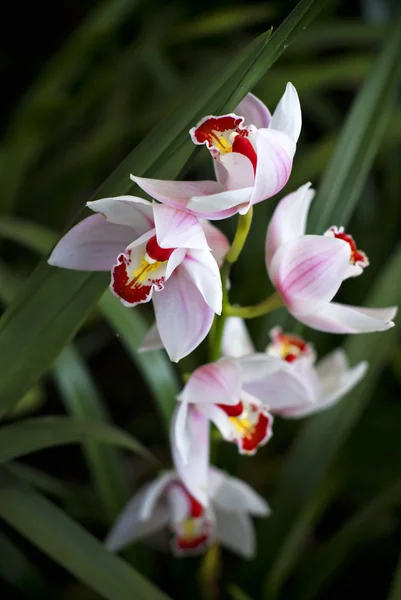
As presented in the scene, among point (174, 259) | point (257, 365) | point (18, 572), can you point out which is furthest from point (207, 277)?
point (18, 572)

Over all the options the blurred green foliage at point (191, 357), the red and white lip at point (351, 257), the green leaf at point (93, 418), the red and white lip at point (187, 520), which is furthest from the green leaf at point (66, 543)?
the red and white lip at point (351, 257)

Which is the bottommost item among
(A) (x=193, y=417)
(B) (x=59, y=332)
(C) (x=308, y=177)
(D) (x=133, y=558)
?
(D) (x=133, y=558)

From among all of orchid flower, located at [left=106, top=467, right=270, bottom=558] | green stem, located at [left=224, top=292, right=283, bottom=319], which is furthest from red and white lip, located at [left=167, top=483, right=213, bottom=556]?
green stem, located at [left=224, top=292, right=283, bottom=319]

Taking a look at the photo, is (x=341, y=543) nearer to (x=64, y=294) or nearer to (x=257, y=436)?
(x=257, y=436)

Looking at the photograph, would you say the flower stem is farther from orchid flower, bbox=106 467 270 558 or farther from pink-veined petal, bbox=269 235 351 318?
orchid flower, bbox=106 467 270 558

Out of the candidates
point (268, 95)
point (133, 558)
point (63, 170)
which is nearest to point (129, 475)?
point (133, 558)

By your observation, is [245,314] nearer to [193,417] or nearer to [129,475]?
[193,417]
